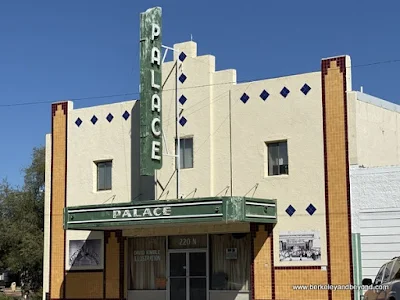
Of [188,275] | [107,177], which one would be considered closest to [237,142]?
[188,275]

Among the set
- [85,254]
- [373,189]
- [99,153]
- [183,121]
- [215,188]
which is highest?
[183,121]

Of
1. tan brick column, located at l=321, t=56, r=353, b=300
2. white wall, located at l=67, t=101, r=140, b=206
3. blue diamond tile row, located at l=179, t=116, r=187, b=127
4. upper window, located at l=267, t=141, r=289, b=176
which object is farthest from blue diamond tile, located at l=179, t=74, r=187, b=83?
tan brick column, located at l=321, t=56, r=353, b=300

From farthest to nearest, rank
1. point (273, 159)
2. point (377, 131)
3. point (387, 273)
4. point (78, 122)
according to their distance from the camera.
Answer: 1. point (78, 122)
2. point (273, 159)
3. point (377, 131)
4. point (387, 273)

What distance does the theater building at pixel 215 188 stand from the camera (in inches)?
955

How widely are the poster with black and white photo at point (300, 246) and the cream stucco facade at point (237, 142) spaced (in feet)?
0.49

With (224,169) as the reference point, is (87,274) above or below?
below

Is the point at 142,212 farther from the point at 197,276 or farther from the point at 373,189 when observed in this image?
the point at 373,189

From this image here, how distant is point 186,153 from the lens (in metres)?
27.5

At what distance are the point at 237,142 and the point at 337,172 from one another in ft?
12.6

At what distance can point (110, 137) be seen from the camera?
1163 inches

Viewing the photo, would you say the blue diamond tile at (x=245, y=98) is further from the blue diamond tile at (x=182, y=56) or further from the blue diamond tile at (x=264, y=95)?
the blue diamond tile at (x=182, y=56)

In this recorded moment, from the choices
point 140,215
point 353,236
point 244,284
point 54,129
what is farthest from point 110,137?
point 353,236

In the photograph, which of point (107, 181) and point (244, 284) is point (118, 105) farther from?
point (244, 284)

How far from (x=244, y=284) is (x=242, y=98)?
641 cm
